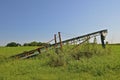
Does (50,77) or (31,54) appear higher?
(31,54)

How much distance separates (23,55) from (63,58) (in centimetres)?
826

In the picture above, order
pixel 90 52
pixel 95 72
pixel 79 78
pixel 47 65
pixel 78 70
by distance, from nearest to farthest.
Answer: pixel 79 78 → pixel 95 72 → pixel 78 70 → pixel 47 65 → pixel 90 52

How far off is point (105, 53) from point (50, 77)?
10.7 metres

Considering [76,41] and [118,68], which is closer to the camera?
[118,68]

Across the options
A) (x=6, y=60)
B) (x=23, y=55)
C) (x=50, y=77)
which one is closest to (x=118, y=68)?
(x=50, y=77)

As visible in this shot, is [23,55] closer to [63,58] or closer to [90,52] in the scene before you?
[90,52]

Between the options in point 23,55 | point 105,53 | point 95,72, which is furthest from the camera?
point 23,55

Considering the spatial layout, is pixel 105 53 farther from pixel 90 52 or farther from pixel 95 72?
pixel 95 72

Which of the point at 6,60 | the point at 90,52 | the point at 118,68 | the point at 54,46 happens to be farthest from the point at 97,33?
the point at 118,68

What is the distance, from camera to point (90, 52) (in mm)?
20344

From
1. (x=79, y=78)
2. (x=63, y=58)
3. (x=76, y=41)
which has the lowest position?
(x=79, y=78)

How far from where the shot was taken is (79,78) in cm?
1133

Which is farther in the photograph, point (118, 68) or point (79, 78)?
point (118, 68)

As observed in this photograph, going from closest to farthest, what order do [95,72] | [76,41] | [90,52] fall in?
[95,72] → [90,52] → [76,41]
